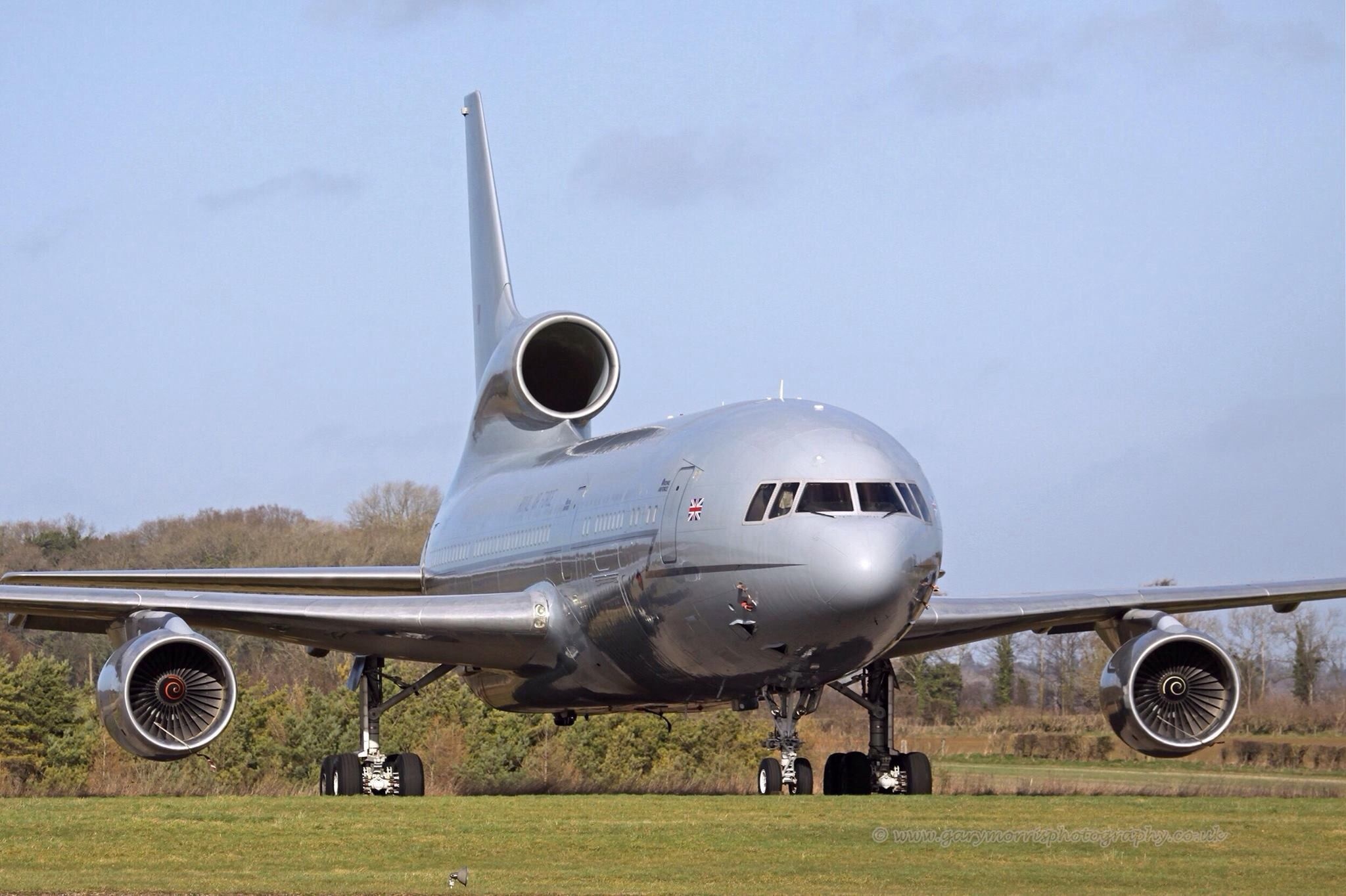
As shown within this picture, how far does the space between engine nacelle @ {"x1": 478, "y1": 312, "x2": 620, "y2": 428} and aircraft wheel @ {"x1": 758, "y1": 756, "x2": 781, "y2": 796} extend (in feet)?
30.9

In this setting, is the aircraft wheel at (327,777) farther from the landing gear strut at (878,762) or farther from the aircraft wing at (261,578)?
the landing gear strut at (878,762)

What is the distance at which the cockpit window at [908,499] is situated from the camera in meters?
20.3

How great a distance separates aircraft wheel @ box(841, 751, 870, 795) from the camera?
25.1 metres

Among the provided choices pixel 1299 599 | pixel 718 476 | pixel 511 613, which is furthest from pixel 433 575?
pixel 1299 599

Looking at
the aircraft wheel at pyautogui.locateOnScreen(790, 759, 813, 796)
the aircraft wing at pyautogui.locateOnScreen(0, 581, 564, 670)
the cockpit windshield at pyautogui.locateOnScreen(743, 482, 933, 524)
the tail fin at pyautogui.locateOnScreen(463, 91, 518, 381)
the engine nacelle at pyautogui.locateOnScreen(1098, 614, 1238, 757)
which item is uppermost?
the tail fin at pyautogui.locateOnScreen(463, 91, 518, 381)

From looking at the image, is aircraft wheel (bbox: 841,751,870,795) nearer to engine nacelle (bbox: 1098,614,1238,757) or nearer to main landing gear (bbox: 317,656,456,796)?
engine nacelle (bbox: 1098,614,1238,757)

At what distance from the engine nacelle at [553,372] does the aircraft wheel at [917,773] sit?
8572 mm

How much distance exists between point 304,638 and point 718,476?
23.3 feet

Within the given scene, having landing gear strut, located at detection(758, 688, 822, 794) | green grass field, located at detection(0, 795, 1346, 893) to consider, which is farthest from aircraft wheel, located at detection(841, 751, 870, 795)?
green grass field, located at detection(0, 795, 1346, 893)

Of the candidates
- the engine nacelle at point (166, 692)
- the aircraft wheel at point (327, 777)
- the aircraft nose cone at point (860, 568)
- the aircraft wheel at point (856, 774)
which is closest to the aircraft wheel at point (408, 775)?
the aircraft wheel at point (327, 777)

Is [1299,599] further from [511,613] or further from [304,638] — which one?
[304,638]

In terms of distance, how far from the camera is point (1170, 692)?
24094 millimetres

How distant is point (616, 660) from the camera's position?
23.6 meters

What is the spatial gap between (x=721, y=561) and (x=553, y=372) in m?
12.0
